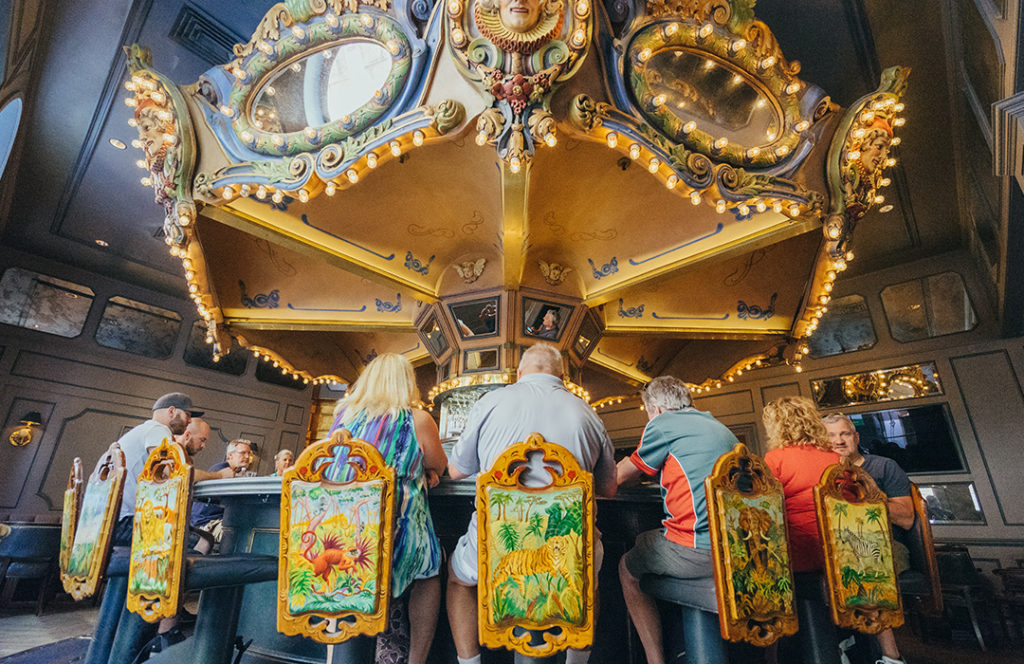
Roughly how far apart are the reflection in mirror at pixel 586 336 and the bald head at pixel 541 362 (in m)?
2.91

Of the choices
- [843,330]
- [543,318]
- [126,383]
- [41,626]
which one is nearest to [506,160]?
[543,318]

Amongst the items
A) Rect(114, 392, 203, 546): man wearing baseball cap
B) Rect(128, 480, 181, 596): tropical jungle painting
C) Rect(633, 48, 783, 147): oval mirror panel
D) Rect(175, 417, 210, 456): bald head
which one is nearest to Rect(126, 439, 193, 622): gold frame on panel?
Rect(128, 480, 181, 596): tropical jungle painting

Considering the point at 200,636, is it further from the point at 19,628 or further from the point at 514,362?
the point at 19,628

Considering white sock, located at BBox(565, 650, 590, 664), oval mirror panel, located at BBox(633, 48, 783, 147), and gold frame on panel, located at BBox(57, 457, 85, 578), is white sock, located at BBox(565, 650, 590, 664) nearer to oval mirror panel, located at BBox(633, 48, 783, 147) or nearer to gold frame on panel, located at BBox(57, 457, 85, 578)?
gold frame on panel, located at BBox(57, 457, 85, 578)

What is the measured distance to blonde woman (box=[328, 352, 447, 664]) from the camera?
145 centimetres

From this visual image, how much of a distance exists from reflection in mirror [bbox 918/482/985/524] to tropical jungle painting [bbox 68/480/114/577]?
7121mm

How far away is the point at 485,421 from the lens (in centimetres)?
153

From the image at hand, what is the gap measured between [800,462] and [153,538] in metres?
2.35

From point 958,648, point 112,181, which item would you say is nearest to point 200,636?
point 958,648

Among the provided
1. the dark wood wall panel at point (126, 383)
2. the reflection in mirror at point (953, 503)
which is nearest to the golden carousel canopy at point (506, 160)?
the reflection in mirror at point (953, 503)

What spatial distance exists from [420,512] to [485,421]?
1.27ft

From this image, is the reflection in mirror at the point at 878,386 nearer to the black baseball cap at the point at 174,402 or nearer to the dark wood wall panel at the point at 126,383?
the black baseball cap at the point at 174,402

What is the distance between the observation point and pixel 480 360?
437cm

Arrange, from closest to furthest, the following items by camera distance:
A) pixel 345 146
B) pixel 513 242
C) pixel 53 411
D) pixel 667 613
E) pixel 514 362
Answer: pixel 667 613 → pixel 345 146 → pixel 513 242 → pixel 514 362 → pixel 53 411
